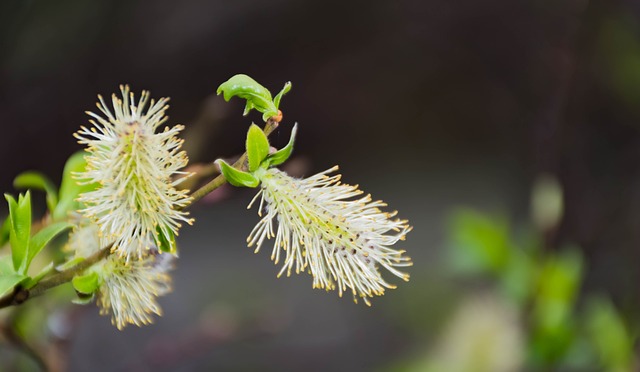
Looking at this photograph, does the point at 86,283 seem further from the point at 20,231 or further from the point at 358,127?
the point at 358,127

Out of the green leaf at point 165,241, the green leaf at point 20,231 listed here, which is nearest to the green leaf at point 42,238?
the green leaf at point 20,231

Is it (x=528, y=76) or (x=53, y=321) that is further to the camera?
(x=528, y=76)

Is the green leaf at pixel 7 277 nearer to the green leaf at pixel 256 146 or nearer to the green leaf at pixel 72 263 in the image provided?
the green leaf at pixel 72 263

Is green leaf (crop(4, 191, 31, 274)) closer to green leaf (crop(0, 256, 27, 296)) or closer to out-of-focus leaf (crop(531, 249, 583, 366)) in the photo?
green leaf (crop(0, 256, 27, 296))

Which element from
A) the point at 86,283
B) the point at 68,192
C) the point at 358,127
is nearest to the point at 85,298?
the point at 86,283

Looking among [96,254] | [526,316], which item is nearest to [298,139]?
[526,316]

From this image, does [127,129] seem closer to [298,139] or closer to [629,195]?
[629,195]

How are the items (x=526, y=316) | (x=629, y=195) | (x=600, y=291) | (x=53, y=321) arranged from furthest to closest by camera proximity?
(x=629, y=195)
(x=600, y=291)
(x=526, y=316)
(x=53, y=321)
